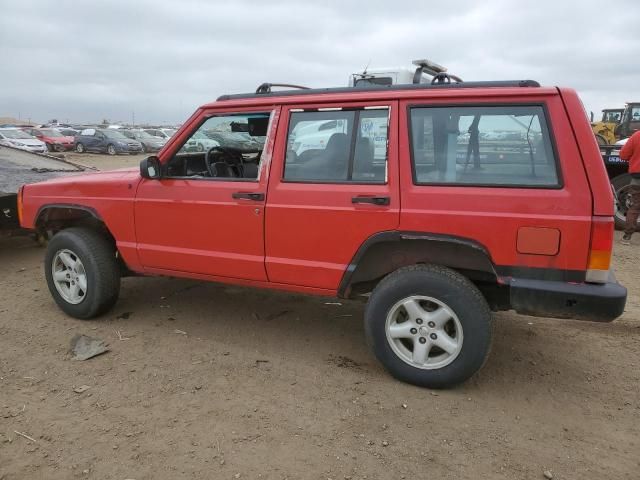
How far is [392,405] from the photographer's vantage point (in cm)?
299

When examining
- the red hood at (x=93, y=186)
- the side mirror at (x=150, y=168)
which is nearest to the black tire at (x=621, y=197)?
the side mirror at (x=150, y=168)

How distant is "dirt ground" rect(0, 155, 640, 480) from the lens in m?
2.49

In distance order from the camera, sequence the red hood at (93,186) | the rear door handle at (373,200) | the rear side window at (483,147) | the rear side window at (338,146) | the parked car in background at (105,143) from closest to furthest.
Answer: the rear side window at (483,147) → the rear door handle at (373,200) → the rear side window at (338,146) → the red hood at (93,186) → the parked car in background at (105,143)

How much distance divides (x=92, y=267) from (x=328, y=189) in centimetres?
212

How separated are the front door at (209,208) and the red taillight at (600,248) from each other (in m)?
1.99

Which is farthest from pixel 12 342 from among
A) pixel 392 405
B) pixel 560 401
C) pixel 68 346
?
pixel 560 401

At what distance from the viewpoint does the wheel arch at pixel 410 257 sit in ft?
9.78

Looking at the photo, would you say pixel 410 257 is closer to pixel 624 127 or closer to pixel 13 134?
pixel 624 127

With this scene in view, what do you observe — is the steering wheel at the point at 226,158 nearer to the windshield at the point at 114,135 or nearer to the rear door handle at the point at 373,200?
the rear door handle at the point at 373,200

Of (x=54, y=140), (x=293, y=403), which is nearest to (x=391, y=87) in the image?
(x=293, y=403)

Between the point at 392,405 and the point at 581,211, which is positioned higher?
the point at 581,211

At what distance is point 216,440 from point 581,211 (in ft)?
7.51

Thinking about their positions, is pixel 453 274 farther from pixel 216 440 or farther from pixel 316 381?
pixel 216 440

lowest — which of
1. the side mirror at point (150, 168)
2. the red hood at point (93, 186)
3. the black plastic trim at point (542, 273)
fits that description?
the black plastic trim at point (542, 273)
